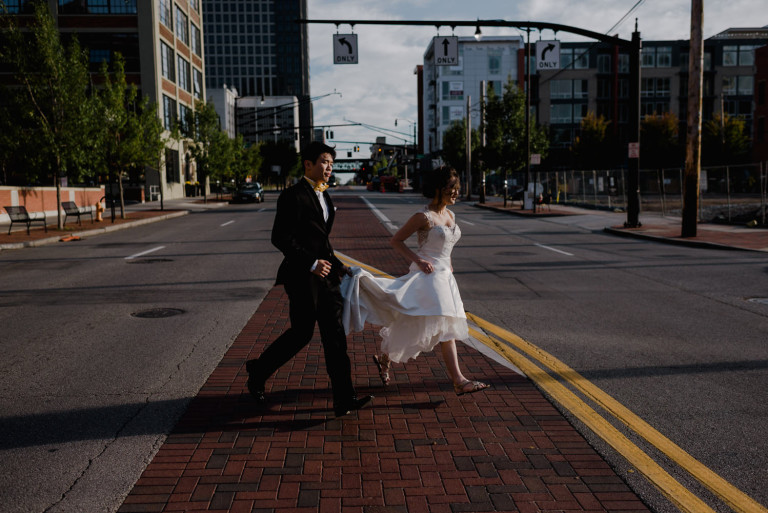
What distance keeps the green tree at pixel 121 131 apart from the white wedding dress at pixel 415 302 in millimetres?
23522

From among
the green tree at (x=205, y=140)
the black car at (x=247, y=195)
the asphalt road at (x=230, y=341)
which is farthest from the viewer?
the black car at (x=247, y=195)

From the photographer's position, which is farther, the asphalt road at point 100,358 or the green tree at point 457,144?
the green tree at point 457,144

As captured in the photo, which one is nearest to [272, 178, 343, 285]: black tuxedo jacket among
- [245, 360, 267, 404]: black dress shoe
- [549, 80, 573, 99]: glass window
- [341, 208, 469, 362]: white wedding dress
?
[341, 208, 469, 362]: white wedding dress

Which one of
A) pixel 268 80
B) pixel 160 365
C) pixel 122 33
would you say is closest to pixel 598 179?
pixel 122 33

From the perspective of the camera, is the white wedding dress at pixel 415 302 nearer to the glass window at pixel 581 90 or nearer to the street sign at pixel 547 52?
the street sign at pixel 547 52

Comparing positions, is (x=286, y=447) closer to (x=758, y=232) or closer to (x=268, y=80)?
(x=758, y=232)

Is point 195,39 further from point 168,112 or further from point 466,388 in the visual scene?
point 466,388

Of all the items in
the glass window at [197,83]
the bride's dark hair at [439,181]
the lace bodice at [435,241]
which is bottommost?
the lace bodice at [435,241]

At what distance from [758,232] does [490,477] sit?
19345mm

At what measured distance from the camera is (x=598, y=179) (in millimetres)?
40781

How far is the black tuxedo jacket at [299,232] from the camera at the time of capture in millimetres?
4461

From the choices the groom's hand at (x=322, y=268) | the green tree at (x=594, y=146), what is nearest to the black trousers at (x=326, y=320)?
the groom's hand at (x=322, y=268)

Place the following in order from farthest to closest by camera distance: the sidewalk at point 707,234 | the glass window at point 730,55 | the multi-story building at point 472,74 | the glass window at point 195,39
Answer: the multi-story building at point 472,74 < the glass window at point 730,55 < the glass window at point 195,39 < the sidewalk at point 707,234

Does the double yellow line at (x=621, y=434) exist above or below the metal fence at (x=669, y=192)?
below
